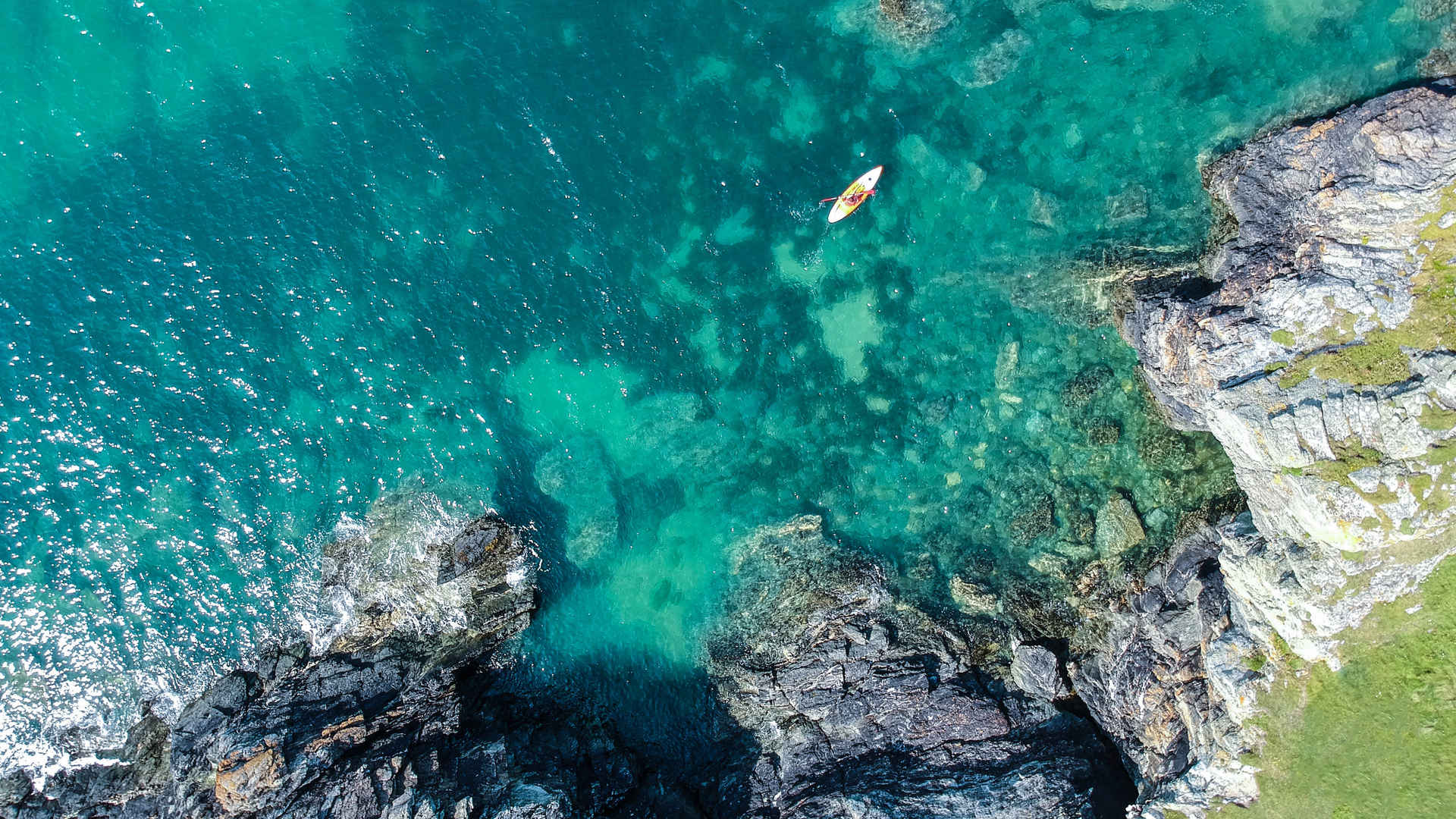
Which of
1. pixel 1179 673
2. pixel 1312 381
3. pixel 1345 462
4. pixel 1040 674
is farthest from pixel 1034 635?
pixel 1312 381

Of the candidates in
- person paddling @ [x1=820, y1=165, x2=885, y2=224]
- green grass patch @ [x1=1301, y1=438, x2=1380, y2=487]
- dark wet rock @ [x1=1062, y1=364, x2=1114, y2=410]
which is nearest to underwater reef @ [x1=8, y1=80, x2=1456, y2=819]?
green grass patch @ [x1=1301, y1=438, x2=1380, y2=487]

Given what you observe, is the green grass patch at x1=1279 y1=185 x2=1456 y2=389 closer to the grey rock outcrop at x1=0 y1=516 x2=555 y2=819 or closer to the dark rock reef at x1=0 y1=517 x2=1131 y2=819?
the dark rock reef at x1=0 y1=517 x2=1131 y2=819

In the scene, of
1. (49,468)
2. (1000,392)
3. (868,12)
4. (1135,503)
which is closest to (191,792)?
(49,468)

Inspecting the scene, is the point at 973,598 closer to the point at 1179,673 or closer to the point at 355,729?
the point at 1179,673

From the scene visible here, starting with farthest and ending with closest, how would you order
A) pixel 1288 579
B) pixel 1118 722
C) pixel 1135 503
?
pixel 1135 503 < pixel 1118 722 < pixel 1288 579

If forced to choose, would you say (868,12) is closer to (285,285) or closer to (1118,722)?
(285,285)

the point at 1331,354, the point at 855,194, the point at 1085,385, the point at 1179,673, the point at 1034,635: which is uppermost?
the point at 855,194
